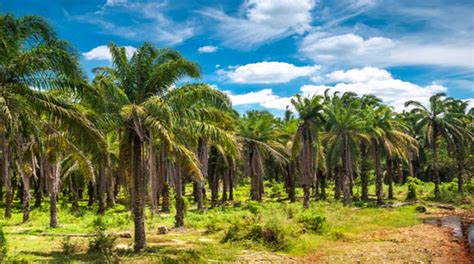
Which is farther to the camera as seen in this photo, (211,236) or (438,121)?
(438,121)

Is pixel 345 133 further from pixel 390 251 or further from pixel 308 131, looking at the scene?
pixel 390 251

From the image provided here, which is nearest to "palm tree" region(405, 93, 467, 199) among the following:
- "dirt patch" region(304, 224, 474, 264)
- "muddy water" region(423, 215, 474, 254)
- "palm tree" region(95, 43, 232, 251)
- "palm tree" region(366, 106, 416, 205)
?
"palm tree" region(366, 106, 416, 205)

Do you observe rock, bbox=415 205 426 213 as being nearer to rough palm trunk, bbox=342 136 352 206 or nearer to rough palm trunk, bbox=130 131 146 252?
rough palm trunk, bbox=342 136 352 206

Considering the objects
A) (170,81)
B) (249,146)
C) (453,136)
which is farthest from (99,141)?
(453,136)

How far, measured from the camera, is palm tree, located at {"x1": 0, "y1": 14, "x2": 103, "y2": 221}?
536 inches

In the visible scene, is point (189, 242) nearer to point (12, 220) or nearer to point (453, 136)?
point (12, 220)

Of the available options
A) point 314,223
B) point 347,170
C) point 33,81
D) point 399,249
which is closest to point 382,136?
point 347,170

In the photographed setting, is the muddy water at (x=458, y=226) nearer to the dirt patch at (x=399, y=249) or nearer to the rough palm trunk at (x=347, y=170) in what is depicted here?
the dirt patch at (x=399, y=249)

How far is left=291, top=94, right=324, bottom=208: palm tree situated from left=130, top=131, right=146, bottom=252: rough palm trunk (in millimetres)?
20880

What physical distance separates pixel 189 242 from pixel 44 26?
37.8 ft

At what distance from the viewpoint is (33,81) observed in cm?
1435

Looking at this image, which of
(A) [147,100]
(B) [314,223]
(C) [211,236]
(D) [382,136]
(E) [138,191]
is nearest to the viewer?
(A) [147,100]

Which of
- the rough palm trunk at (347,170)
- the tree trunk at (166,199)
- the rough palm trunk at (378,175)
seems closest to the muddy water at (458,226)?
the rough palm trunk at (378,175)

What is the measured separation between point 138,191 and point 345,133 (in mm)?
25612
